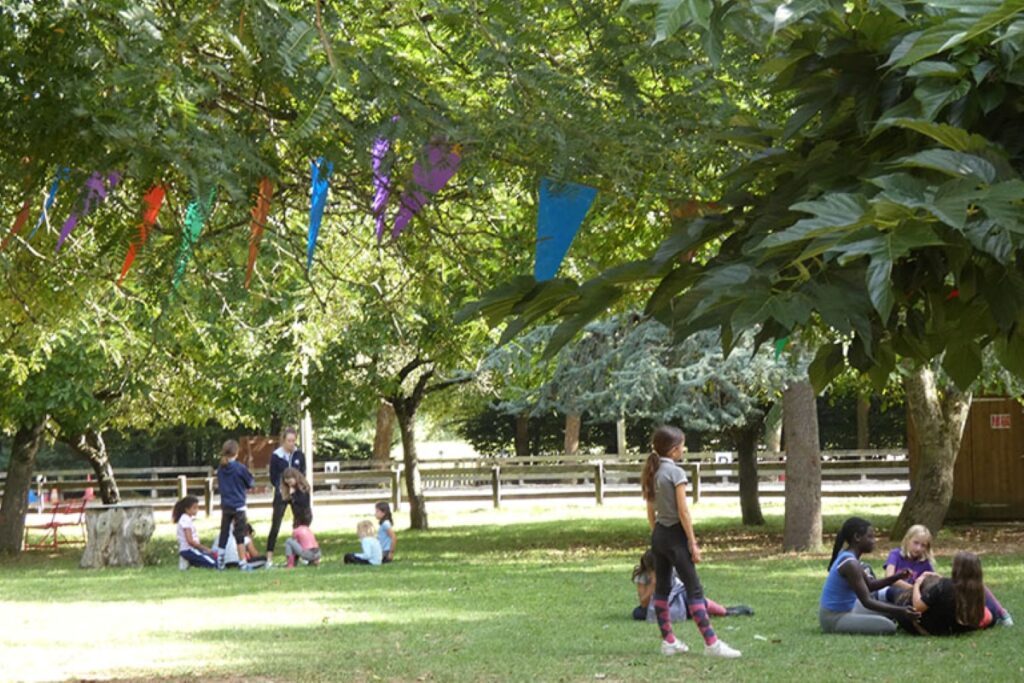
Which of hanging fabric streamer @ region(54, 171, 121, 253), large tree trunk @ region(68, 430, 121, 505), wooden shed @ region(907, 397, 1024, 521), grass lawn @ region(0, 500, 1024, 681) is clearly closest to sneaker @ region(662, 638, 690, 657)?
grass lawn @ region(0, 500, 1024, 681)

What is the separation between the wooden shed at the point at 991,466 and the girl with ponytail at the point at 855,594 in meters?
12.3

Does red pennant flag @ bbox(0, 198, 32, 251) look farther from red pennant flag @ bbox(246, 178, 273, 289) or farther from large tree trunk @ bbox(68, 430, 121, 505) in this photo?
large tree trunk @ bbox(68, 430, 121, 505)

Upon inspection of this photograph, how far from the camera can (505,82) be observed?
5.66 m

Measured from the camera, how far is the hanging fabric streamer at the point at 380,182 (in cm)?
516

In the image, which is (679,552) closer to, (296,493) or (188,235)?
(188,235)

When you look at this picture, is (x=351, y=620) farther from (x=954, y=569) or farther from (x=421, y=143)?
(x=421, y=143)

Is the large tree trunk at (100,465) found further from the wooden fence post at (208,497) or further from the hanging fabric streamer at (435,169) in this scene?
the hanging fabric streamer at (435,169)

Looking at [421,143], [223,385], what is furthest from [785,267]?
[223,385]

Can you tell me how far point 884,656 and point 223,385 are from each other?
18609 mm

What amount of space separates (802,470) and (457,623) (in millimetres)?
7245

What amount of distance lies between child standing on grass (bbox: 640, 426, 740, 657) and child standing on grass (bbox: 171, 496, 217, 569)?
32.0 feet

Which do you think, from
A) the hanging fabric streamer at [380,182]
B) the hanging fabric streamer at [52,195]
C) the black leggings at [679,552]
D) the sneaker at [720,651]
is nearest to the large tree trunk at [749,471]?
Answer: the sneaker at [720,651]

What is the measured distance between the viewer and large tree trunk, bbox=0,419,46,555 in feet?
76.9

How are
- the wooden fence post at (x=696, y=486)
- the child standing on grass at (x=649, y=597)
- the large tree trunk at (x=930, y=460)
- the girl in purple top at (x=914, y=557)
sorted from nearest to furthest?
the girl in purple top at (x=914, y=557) < the child standing on grass at (x=649, y=597) < the large tree trunk at (x=930, y=460) < the wooden fence post at (x=696, y=486)
